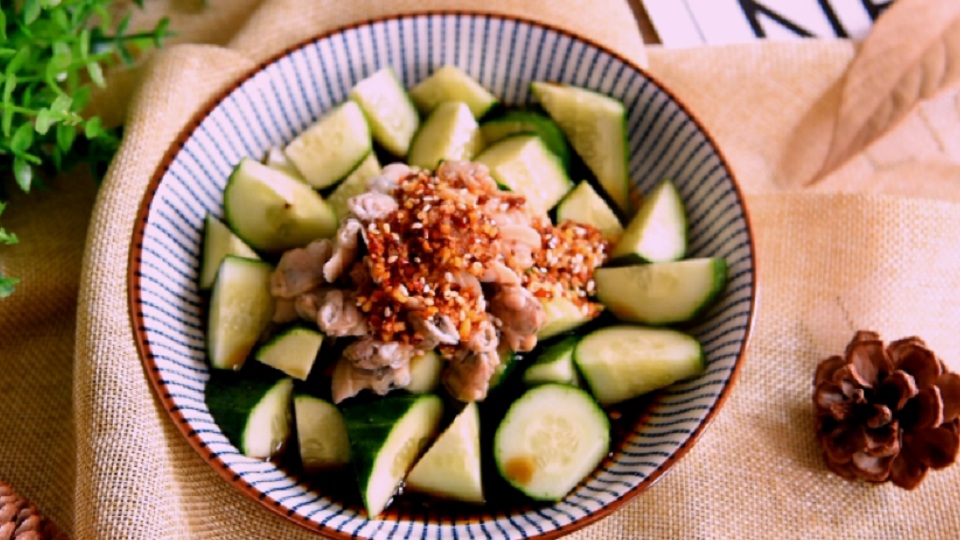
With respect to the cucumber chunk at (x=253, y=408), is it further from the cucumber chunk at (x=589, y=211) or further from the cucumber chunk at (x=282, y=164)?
the cucumber chunk at (x=589, y=211)

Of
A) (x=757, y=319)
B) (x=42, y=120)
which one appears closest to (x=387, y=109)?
(x=42, y=120)

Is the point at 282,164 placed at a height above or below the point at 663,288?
above

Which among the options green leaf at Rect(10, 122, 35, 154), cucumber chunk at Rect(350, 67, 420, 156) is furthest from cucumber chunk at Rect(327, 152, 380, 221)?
green leaf at Rect(10, 122, 35, 154)

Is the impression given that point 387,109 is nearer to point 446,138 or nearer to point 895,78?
point 446,138

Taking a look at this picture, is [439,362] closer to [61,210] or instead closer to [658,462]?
[658,462]

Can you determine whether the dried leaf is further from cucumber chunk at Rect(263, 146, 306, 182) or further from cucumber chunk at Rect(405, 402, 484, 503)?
cucumber chunk at Rect(263, 146, 306, 182)

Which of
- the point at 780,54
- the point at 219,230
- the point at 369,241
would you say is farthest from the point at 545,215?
the point at 780,54
